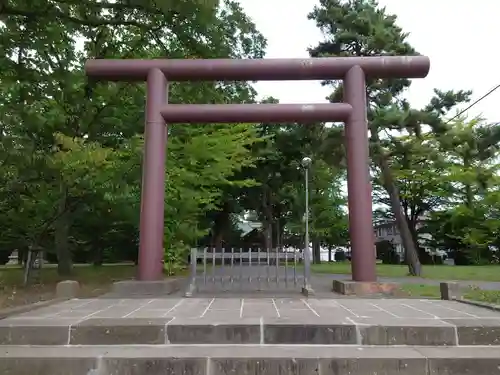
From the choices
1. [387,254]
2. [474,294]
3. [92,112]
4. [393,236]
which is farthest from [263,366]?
[393,236]

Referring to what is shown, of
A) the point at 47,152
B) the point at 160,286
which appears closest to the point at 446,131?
the point at 160,286

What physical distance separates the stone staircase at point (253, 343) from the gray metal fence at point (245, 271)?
9.61ft

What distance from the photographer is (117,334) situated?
445 centimetres

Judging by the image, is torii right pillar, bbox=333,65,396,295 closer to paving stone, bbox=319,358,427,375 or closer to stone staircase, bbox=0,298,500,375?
stone staircase, bbox=0,298,500,375

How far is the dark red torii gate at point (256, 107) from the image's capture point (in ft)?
28.3

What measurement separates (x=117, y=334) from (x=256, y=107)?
596 centimetres

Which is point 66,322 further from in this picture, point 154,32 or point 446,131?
point 446,131

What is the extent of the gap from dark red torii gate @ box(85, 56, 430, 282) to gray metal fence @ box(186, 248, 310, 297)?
0.93 metres

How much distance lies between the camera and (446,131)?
15.2 meters

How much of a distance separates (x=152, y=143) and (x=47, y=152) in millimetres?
3582

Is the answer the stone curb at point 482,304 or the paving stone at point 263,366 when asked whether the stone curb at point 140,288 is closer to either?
the paving stone at point 263,366

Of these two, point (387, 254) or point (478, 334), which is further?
point (387, 254)

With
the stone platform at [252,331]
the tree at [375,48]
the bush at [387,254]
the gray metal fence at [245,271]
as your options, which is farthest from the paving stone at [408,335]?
the bush at [387,254]

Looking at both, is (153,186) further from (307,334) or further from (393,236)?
(393,236)
